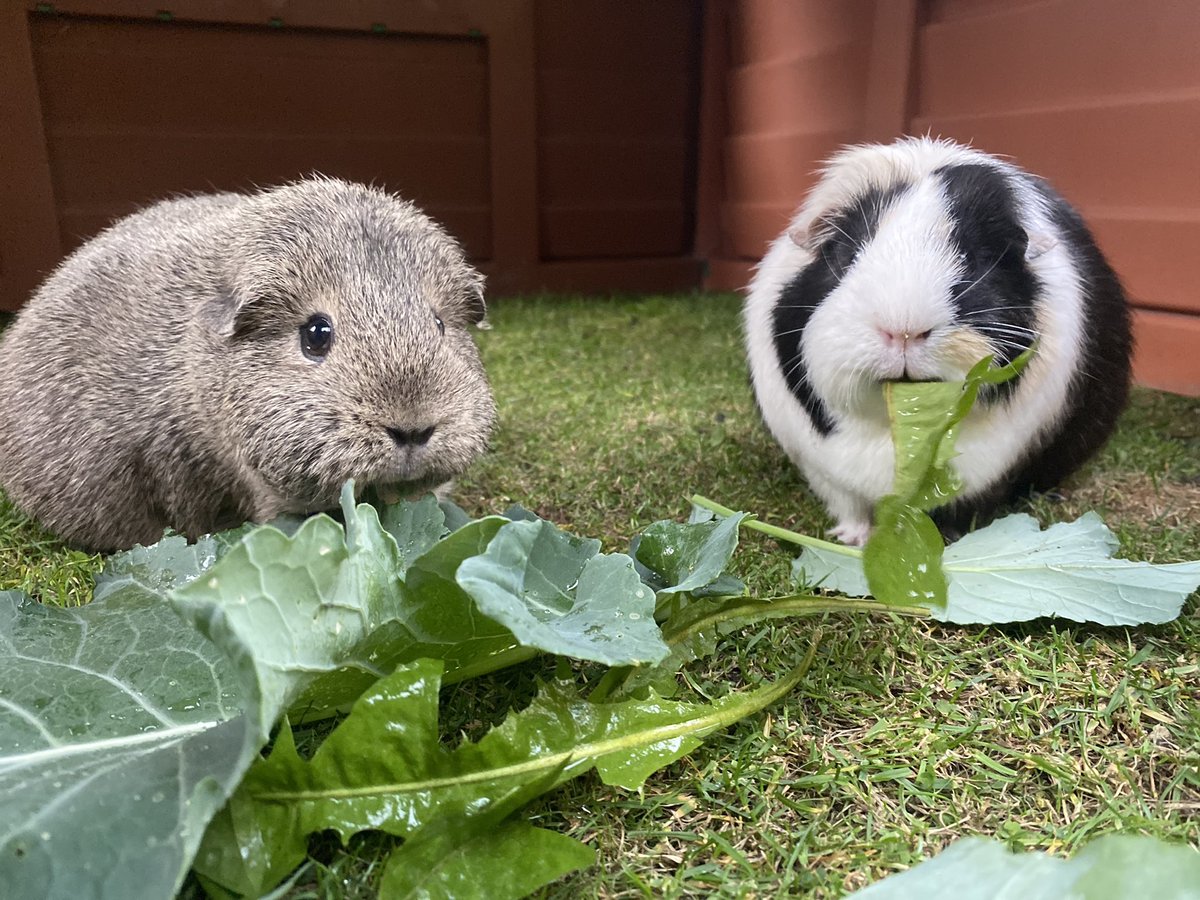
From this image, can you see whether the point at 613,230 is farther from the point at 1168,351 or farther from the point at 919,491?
the point at 919,491

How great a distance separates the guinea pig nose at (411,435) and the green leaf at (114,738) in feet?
1.36

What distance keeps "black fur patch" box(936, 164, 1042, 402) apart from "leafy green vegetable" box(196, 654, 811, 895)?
1.19 meters

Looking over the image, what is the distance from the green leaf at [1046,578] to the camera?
148cm

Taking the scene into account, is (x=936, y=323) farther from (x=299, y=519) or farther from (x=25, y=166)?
(x=25, y=166)

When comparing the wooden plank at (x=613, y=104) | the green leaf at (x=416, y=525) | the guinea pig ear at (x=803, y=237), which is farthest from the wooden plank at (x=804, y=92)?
the green leaf at (x=416, y=525)

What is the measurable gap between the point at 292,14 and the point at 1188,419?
5.28m

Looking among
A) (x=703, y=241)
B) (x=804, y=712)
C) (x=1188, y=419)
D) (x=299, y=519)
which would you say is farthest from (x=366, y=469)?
(x=703, y=241)

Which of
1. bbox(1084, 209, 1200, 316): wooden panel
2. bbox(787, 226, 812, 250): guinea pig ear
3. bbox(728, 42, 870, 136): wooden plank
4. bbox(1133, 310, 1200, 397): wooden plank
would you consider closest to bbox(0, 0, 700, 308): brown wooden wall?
bbox(728, 42, 870, 136): wooden plank

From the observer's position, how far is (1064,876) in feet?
2.53

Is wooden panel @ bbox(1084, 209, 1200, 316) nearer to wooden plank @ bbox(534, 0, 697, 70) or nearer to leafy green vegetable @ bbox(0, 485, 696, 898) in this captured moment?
leafy green vegetable @ bbox(0, 485, 696, 898)

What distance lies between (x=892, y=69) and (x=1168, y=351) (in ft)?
6.83

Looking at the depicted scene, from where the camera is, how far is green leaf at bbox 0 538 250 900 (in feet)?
2.78

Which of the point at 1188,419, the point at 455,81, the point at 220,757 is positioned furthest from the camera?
the point at 455,81

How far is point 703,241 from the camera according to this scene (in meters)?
6.43
